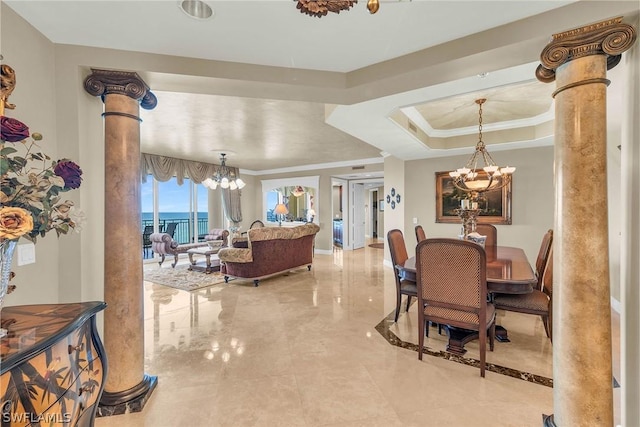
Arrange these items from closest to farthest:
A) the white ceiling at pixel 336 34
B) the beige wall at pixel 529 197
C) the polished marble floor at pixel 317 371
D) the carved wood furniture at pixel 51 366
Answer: the carved wood furniture at pixel 51 366
the white ceiling at pixel 336 34
the polished marble floor at pixel 317 371
the beige wall at pixel 529 197

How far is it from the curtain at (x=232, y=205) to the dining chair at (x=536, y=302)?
7.37m

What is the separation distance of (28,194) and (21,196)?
2cm

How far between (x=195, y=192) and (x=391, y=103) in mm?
6993

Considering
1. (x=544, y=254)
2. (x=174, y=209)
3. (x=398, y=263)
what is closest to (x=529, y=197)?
(x=544, y=254)

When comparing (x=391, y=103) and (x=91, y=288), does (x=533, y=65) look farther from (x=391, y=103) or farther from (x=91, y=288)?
(x=91, y=288)

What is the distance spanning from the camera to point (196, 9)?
61.2 inches

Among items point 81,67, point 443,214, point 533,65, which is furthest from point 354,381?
point 443,214

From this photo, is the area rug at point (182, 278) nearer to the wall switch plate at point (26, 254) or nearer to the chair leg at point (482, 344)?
the wall switch plate at point (26, 254)

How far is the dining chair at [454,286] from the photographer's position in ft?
7.27

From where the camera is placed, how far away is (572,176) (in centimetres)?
154

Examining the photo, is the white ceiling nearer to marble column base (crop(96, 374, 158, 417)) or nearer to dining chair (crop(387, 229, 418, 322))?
dining chair (crop(387, 229, 418, 322))

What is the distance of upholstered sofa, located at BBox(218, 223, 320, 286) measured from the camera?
189 inches

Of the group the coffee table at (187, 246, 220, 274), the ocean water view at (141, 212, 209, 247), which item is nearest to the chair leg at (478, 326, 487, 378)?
the coffee table at (187, 246, 220, 274)

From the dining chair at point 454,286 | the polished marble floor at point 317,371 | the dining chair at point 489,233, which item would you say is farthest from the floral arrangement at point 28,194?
the dining chair at point 489,233
